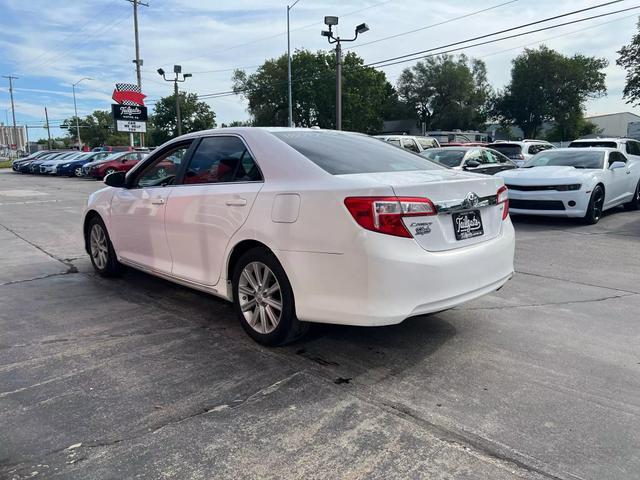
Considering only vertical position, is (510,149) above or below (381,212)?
above

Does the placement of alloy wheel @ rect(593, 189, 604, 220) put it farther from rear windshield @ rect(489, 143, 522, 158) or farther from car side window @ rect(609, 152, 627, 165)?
rear windshield @ rect(489, 143, 522, 158)

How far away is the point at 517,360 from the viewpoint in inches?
146

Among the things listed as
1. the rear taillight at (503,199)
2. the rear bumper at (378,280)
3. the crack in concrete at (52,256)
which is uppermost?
the rear taillight at (503,199)

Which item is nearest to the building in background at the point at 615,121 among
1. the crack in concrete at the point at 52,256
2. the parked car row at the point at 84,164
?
the parked car row at the point at 84,164

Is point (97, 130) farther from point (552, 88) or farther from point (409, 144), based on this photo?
point (409, 144)

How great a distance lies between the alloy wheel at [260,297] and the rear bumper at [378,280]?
0.90 feet

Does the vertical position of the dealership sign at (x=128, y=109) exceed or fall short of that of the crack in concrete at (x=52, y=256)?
it exceeds it

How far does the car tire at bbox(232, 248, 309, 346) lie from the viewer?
3668 millimetres

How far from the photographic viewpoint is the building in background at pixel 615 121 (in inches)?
2795

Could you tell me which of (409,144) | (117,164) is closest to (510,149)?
(409,144)

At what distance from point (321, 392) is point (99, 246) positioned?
399cm

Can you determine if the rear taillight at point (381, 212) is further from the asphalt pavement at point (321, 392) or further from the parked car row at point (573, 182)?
the parked car row at point (573, 182)

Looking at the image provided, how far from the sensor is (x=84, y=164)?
102 feet

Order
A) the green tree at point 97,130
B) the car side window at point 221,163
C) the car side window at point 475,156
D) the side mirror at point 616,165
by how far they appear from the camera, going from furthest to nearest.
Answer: the green tree at point 97,130 → the car side window at point 475,156 → the side mirror at point 616,165 → the car side window at point 221,163
